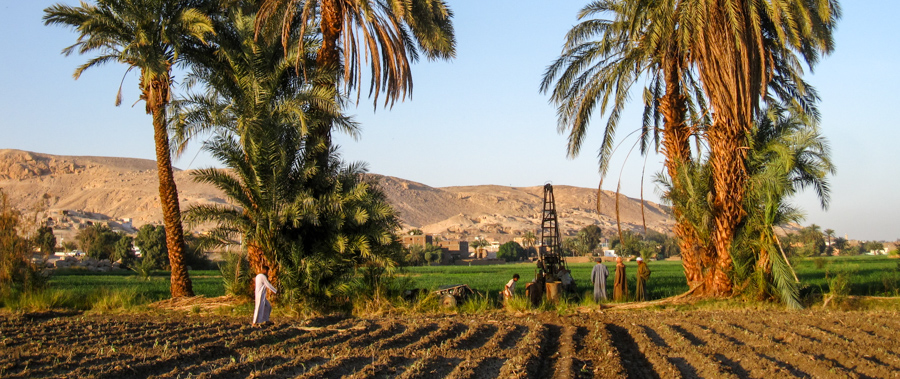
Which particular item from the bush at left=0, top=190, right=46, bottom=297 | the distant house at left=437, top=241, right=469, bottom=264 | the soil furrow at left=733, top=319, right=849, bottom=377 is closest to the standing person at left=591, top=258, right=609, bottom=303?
the soil furrow at left=733, top=319, right=849, bottom=377

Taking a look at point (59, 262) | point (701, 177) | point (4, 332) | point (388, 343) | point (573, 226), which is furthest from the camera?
point (573, 226)

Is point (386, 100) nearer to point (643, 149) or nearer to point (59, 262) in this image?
point (643, 149)

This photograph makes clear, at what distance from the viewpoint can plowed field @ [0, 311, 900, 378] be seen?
26.8 feet

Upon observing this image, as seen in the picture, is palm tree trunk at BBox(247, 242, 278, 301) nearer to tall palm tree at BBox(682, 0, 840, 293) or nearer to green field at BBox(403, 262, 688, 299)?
green field at BBox(403, 262, 688, 299)

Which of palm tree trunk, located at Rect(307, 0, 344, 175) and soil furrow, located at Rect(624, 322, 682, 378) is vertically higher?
palm tree trunk, located at Rect(307, 0, 344, 175)

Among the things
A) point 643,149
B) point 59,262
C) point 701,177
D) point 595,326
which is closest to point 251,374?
point 595,326

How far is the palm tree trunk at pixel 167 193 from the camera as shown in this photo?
17438 mm

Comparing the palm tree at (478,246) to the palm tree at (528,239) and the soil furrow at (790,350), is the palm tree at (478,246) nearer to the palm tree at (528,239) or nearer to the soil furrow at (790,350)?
the palm tree at (528,239)

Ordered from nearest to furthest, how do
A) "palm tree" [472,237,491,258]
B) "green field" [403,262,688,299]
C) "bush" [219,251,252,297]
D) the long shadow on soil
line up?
1. the long shadow on soil
2. "bush" [219,251,252,297]
3. "green field" [403,262,688,299]
4. "palm tree" [472,237,491,258]

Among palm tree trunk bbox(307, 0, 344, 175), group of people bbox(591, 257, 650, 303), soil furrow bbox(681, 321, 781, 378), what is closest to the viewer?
soil furrow bbox(681, 321, 781, 378)

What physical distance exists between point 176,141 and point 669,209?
1278 cm

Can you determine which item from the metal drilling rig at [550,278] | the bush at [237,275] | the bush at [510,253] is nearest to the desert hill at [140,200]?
the bush at [510,253]

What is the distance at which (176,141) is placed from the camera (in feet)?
57.1

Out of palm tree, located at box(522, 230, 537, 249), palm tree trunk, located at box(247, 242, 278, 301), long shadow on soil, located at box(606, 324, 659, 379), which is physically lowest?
long shadow on soil, located at box(606, 324, 659, 379)
